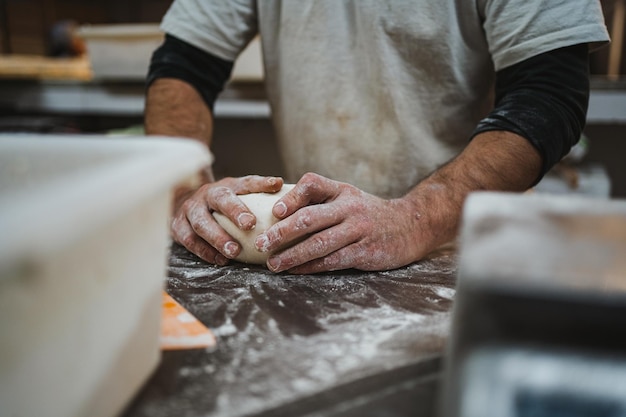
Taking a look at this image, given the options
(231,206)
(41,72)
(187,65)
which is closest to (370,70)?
(187,65)

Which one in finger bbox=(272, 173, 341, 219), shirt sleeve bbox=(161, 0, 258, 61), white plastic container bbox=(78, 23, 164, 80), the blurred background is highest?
shirt sleeve bbox=(161, 0, 258, 61)

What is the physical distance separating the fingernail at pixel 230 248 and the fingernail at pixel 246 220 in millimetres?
47

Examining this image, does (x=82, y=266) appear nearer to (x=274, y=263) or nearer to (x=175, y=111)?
(x=274, y=263)

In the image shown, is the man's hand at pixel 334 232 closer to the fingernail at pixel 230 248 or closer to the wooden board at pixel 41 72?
the fingernail at pixel 230 248

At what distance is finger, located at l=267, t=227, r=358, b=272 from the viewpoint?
101 centimetres

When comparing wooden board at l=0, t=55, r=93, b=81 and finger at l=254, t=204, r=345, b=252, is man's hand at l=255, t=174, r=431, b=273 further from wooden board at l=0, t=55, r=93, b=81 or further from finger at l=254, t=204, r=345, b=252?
wooden board at l=0, t=55, r=93, b=81

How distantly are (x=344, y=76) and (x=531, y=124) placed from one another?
0.58 m

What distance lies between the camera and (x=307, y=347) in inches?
28.2

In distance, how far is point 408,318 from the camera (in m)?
0.83

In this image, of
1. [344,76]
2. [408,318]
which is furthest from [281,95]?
[408,318]

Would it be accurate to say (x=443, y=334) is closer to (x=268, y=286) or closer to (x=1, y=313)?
(x=268, y=286)

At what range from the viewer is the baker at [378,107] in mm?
1060

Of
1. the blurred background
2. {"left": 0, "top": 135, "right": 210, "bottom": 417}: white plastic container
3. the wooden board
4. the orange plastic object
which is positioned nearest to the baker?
the orange plastic object

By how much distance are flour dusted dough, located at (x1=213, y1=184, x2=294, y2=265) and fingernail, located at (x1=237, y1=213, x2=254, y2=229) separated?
21 mm
